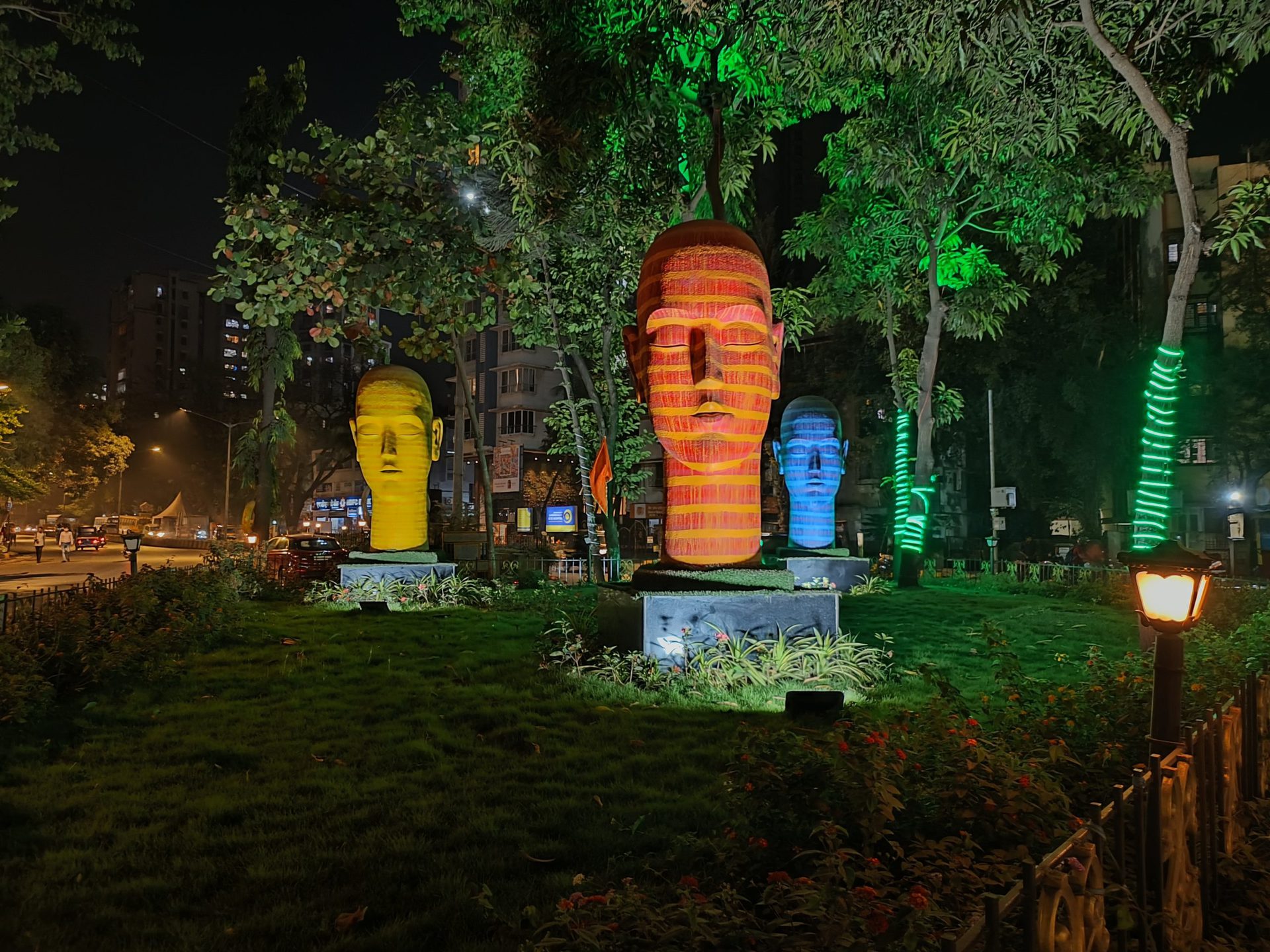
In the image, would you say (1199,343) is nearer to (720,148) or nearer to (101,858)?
(720,148)

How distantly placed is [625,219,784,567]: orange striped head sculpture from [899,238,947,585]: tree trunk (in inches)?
435

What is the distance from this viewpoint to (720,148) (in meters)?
10.1

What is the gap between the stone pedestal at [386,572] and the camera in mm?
→ 15336

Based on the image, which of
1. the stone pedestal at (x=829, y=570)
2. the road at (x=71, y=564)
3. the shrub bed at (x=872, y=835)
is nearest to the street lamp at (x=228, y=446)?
the road at (x=71, y=564)

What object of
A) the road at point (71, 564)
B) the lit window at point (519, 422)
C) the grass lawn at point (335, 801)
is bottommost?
the road at point (71, 564)

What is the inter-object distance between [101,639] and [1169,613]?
9963 mm

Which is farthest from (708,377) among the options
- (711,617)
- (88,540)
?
(88,540)

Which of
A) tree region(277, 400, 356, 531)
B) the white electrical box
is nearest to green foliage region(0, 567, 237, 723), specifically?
the white electrical box

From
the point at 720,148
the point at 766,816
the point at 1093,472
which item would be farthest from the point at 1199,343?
the point at 766,816

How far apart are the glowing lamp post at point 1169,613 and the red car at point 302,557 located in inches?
701

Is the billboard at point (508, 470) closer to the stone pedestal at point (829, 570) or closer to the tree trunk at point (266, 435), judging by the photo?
the tree trunk at point (266, 435)

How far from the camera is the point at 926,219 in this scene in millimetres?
17516

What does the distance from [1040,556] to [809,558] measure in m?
17.9

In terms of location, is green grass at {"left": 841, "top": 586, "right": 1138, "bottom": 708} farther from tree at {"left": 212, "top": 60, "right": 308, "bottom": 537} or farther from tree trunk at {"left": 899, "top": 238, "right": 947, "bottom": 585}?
tree at {"left": 212, "top": 60, "right": 308, "bottom": 537}
